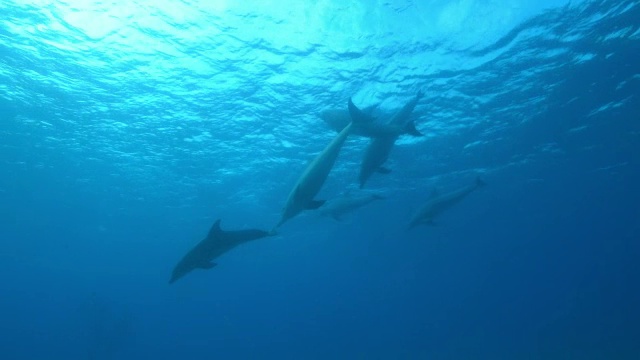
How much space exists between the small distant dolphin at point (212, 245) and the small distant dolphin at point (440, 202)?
28.2ft

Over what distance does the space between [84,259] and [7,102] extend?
51.7 m

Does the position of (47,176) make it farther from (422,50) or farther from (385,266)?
(385,266)

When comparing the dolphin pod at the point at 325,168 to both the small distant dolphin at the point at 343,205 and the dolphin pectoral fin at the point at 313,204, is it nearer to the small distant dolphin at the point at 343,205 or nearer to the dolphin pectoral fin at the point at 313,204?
the dolphin pectoral fin at the point at 313,204

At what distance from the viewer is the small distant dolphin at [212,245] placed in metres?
6.00

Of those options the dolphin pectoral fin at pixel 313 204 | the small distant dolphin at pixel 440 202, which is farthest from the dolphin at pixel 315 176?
the small distant dolphin at pixel 440 202

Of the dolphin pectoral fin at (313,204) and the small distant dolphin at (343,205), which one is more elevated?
the small distant dolphin at (343,205)

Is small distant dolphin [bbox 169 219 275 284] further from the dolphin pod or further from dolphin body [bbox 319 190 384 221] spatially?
dolphin body [bbox 319 190 384 221]

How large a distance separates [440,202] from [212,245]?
904 cm

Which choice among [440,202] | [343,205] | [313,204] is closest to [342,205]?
[343,205]

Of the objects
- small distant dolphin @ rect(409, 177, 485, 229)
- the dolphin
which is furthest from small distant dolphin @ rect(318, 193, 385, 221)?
the dolphin

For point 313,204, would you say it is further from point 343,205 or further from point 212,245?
point 343,205

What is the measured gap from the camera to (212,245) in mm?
6152

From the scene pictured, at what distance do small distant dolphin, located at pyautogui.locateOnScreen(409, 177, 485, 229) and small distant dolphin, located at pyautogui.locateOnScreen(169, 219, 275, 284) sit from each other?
28.2 feet

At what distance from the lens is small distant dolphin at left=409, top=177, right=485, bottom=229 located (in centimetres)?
1321
